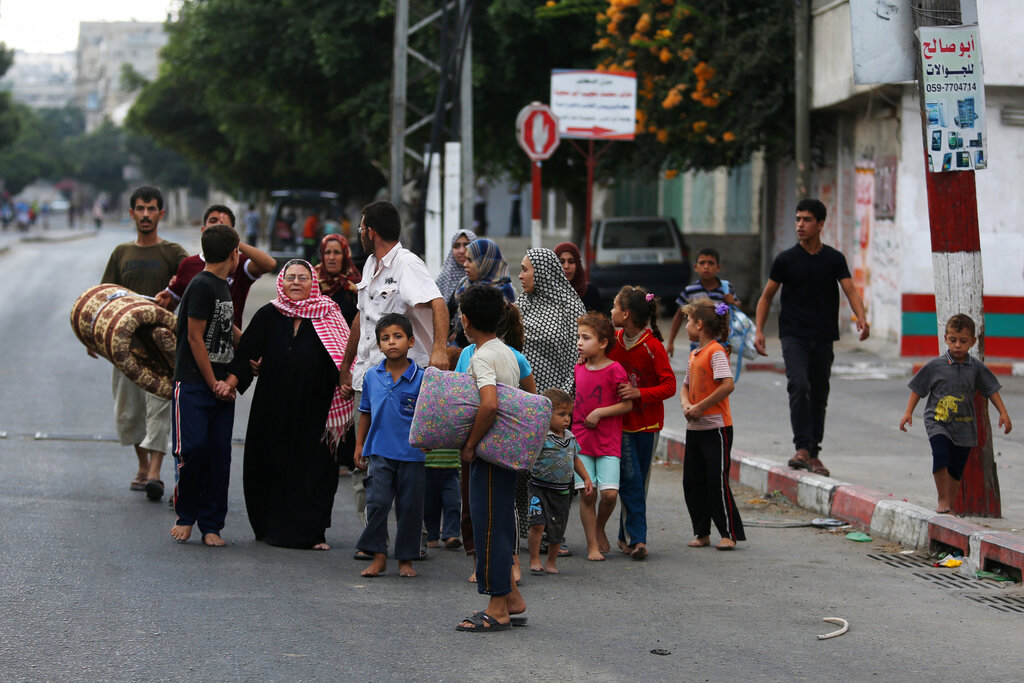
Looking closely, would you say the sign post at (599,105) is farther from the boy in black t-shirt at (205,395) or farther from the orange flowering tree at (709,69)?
the boy in black t-shirt at (205,395)

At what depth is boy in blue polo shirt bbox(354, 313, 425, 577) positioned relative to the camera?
6543 millimetres

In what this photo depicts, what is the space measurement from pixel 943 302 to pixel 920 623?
8.60ft

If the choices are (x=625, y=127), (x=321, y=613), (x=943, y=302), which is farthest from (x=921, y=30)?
(x=625, y=127)

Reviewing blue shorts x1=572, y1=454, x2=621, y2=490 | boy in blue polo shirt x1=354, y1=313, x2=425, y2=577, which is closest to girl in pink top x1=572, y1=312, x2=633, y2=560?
blue shorts x1=572, y1=454, x2=621, y2=490

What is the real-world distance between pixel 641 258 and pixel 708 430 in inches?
634

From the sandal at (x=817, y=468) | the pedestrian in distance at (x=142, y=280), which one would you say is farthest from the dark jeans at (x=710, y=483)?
the pedestrian in distance at (x=142, y=280)

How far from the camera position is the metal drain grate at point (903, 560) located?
721cm

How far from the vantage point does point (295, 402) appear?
725 centimetres

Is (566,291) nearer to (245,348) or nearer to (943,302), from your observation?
(245,348)

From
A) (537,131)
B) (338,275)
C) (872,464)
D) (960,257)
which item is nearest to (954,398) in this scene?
(960,257)

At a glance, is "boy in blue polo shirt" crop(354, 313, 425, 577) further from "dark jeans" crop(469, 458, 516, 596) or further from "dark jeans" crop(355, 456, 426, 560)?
"dark jeans" crop(469, 458, 516, 596)

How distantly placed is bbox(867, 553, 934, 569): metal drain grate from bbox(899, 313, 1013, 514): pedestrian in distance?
46 centimetres

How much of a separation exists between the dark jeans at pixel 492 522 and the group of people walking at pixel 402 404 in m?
0.99

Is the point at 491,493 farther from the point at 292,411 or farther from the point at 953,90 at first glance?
the point at 953,90
